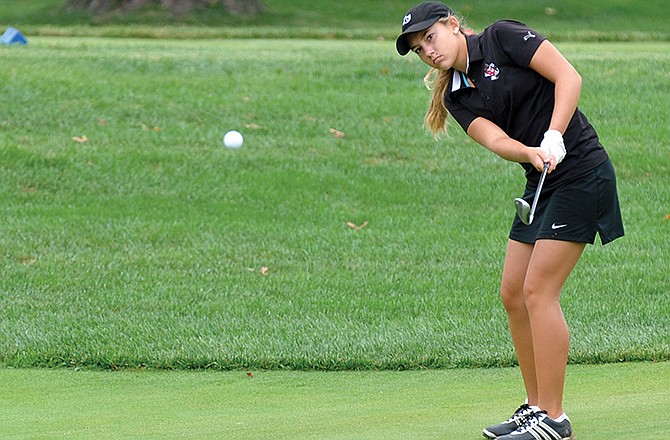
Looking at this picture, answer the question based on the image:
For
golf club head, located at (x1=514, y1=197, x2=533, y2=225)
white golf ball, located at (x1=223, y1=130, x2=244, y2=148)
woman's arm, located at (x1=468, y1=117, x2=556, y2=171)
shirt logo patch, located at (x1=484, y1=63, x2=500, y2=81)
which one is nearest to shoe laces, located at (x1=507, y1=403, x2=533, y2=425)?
golf club head, located at (x1=514, y1=197, x2=533, y2=225)

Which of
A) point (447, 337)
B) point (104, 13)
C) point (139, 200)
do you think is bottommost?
point (447, 337)

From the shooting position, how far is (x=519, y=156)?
382 cm

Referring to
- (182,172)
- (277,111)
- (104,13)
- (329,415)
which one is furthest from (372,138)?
(104,13)

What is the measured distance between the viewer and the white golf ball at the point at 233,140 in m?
11.4

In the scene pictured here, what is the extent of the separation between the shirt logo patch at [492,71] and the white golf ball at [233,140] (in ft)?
25.1

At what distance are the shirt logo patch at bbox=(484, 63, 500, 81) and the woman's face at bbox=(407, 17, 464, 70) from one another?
0.36 ft

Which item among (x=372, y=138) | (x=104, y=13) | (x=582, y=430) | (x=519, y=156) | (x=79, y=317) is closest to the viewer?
Result: (x=519, y=156)

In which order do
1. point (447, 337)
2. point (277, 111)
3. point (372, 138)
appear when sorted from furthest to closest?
point (277, 111) < point (372, 138) < point (447, 337)

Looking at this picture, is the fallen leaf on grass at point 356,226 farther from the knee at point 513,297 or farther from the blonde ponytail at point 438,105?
the knee at point 513,297

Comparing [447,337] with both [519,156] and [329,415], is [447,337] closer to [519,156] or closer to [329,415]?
[329,415]

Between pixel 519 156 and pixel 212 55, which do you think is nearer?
pixel 519 156

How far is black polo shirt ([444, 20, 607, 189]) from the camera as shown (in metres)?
3.91

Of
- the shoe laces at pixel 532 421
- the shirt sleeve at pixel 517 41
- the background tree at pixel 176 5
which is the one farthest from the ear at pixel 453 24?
the background tree at pixel 176 5

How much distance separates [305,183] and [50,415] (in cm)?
614
